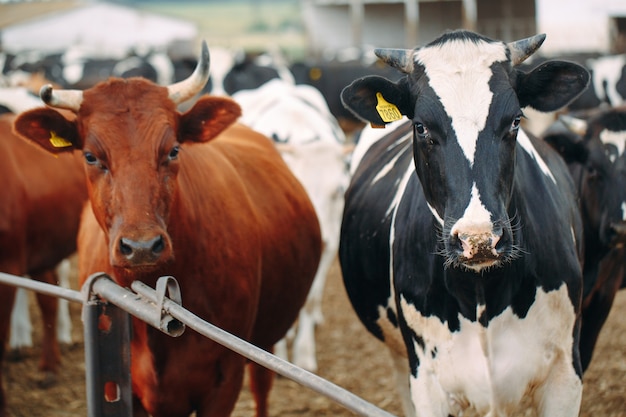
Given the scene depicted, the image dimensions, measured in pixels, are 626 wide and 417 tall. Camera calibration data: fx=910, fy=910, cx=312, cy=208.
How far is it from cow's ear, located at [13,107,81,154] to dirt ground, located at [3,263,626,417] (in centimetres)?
239

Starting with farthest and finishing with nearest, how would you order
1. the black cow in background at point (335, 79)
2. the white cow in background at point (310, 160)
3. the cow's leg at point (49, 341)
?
the black cow in background at point (335, 79)
the white cow in background at point (310, 160)
the cow's leg at point (49, 341)

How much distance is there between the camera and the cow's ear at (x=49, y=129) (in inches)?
147

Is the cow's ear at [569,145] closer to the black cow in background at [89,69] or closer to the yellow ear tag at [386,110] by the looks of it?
the yellow ear tag at [386,110]

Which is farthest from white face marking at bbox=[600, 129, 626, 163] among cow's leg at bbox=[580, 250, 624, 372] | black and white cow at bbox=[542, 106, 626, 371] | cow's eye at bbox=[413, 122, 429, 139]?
cow's eye at bbox=[413, 122, 429, 139]

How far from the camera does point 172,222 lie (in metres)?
3.70

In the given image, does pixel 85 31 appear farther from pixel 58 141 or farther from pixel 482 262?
pixel 482 262

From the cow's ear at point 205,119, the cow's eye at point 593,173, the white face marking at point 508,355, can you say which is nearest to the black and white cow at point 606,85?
the cow's eye at point 593,173

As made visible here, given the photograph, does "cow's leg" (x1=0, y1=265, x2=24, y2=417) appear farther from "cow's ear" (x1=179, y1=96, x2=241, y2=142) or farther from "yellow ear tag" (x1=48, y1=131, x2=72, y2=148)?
"cow's ear" (x1=179, y1=96, x2=241, y2=142)

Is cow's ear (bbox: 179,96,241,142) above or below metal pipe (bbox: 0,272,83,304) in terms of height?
above

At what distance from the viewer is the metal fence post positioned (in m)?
3.08

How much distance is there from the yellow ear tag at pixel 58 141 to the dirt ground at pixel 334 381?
2.40 m

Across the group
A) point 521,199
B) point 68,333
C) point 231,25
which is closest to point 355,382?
point 68,333

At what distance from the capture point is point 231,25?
105 meters

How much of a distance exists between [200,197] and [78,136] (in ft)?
1.95
